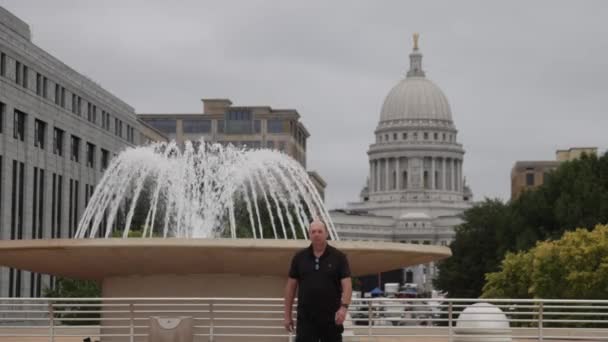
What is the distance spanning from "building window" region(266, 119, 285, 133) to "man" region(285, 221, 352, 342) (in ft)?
437

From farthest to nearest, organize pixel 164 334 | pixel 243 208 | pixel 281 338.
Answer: pixel 243 208 < pixel 281 338 < pixel 164 334

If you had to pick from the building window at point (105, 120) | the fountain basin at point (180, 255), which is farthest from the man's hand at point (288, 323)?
the building window at point (105, 120)

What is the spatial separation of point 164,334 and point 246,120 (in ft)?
427

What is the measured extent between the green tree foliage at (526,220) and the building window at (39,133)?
25.9 m

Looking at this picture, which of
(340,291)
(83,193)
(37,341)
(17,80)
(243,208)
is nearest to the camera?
(340,291)

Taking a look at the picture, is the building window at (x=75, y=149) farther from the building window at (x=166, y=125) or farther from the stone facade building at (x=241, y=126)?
the building window at (x=166, y=125)

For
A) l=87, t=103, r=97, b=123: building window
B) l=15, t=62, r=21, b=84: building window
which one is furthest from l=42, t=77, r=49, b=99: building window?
l=87, t=103, r=97, b=123: building window

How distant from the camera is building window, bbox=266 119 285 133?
14850 cm

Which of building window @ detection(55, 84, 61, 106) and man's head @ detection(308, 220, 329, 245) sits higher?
building window @ detection(55, 84, 61, 106)

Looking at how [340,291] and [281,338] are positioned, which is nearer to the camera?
[340,291]

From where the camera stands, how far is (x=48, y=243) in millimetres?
23875

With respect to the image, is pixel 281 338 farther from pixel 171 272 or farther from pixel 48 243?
pixel 48 243

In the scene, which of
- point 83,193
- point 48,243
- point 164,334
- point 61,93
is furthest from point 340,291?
point 83,193

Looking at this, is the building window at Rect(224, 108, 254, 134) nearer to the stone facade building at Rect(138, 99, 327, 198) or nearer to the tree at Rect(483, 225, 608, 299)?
the stone facade building at Rect(138, 99, 327, 198)
